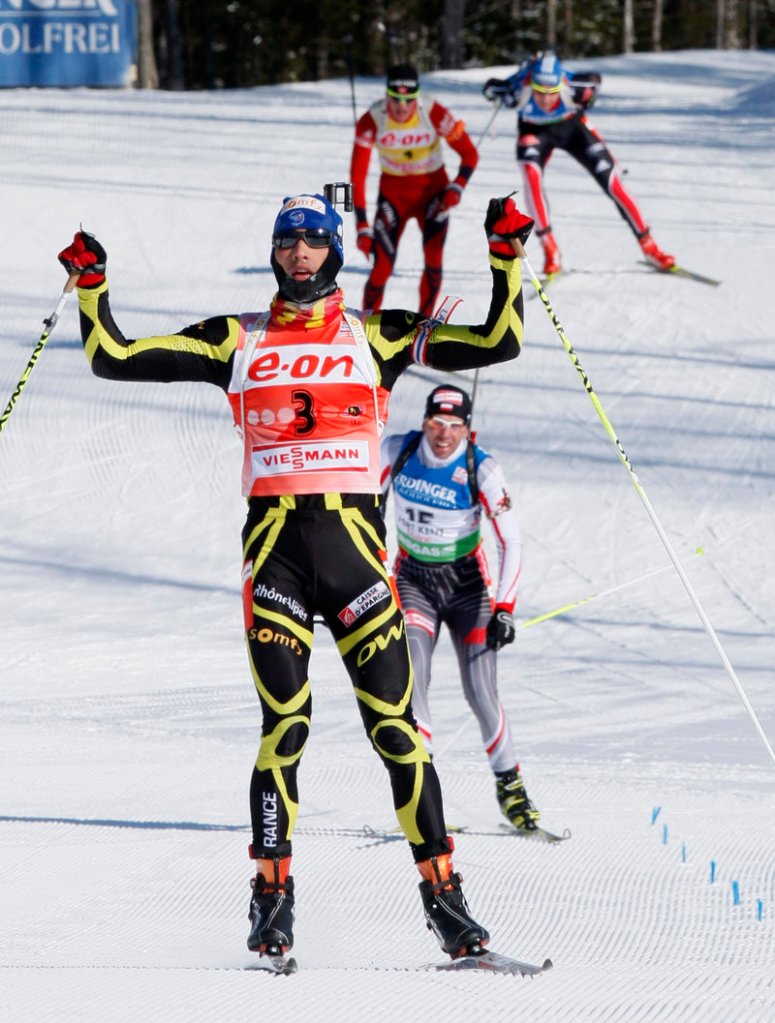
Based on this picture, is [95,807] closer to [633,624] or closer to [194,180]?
[633,624]

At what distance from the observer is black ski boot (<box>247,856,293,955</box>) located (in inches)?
146

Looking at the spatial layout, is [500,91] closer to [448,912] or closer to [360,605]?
[360,605]

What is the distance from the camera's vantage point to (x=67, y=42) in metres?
21.4

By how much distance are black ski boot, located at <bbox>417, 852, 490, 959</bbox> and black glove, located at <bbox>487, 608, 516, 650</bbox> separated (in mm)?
2092

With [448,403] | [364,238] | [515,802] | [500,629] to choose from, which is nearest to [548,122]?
[364,238]

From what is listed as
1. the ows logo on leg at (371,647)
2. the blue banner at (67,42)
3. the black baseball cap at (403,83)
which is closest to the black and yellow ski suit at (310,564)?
the ows logo on leg at (371,647)

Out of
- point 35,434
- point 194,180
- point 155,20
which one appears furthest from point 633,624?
point 155,20

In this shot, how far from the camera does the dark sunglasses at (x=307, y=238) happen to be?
402 cm

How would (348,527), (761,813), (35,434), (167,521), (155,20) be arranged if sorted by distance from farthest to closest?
(155,20)
(35,434)
(167,521)
(761,813)
(348,527)

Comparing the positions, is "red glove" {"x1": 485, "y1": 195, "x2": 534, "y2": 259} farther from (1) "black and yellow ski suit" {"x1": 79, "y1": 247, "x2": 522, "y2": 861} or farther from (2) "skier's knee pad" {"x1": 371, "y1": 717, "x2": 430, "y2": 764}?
(2) "skier's knee pad" {"x1": 371, "y1": 717, "x2": 430, "y2": 764}

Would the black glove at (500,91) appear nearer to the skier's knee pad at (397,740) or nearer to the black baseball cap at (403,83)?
the black baseball cap at (403,83)

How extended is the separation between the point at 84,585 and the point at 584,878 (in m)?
5.44

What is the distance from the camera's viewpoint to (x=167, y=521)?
1071 cm

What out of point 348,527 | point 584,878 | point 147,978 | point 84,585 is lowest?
point 84,585
